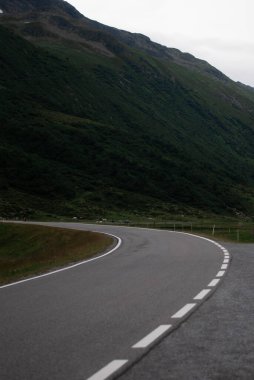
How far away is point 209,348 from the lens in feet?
21.8

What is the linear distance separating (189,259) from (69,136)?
122102 millimetres

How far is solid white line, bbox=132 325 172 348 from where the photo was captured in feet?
22.4

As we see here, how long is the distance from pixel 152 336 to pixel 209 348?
0.88m

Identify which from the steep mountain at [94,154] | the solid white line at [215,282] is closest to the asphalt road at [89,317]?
the solid white line at [215,282]

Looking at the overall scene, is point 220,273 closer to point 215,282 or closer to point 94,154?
point 215,282

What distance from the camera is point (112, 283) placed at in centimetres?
1334

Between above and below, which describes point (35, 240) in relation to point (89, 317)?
below

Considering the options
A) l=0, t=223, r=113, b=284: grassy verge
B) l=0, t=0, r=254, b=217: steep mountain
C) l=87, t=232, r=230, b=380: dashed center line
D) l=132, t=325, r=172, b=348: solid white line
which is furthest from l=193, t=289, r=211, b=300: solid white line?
l=0, t=0, r=254, b=217: steep mountain

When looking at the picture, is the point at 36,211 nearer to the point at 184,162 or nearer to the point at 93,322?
the point at 184,162

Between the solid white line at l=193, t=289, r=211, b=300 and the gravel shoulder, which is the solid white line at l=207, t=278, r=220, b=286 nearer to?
the solid white line at l=193, t=289, r=211, b=300

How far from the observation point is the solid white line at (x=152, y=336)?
684 centimetres

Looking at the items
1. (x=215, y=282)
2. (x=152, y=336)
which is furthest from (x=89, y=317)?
(x=215, y=282)

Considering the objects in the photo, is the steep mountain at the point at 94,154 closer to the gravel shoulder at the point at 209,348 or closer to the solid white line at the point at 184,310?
the solid white line at the point at 184,310

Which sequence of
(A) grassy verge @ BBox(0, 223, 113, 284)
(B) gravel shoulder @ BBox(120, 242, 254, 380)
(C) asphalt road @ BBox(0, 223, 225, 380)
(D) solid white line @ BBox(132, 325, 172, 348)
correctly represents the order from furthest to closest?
(A) grassy verge @ BBox(0, 223, 113, 284), (D) solid white line @ BBox(132, 325, 172, 348), (C) asphalt road @ BBox(0, 223, 225, 380), (B) gravel shoulder @ BBox(120, 242, 254, 380)
